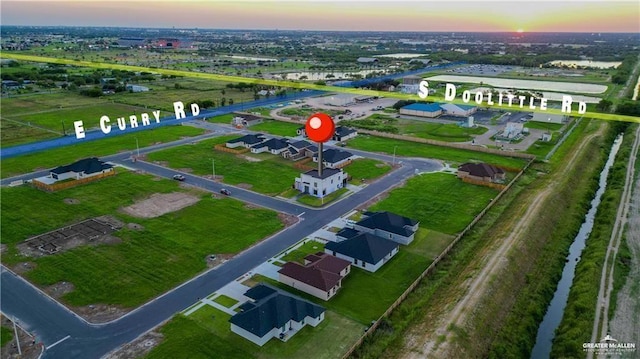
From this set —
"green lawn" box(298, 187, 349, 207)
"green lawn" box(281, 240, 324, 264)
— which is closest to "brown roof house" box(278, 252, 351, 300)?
"green lawn" box(281, 240, 324, 264)

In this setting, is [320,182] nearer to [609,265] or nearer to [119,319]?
[119,319]

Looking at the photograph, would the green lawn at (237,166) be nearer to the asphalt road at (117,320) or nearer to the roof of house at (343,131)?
the asphalt road at (117,320)

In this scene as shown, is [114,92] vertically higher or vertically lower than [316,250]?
higher

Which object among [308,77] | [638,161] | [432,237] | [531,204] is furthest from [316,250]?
[308,77]

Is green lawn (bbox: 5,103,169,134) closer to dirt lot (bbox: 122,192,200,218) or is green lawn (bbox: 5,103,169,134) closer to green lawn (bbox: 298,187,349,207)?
dirt lot (bbox: 122,192,200,218)

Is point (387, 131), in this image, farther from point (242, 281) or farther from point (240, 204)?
point (242, 281)

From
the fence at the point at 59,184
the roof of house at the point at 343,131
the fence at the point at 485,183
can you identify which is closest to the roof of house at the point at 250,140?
the roof of house at the point at 343,131

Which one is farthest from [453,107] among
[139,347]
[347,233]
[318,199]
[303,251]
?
[139,347]
